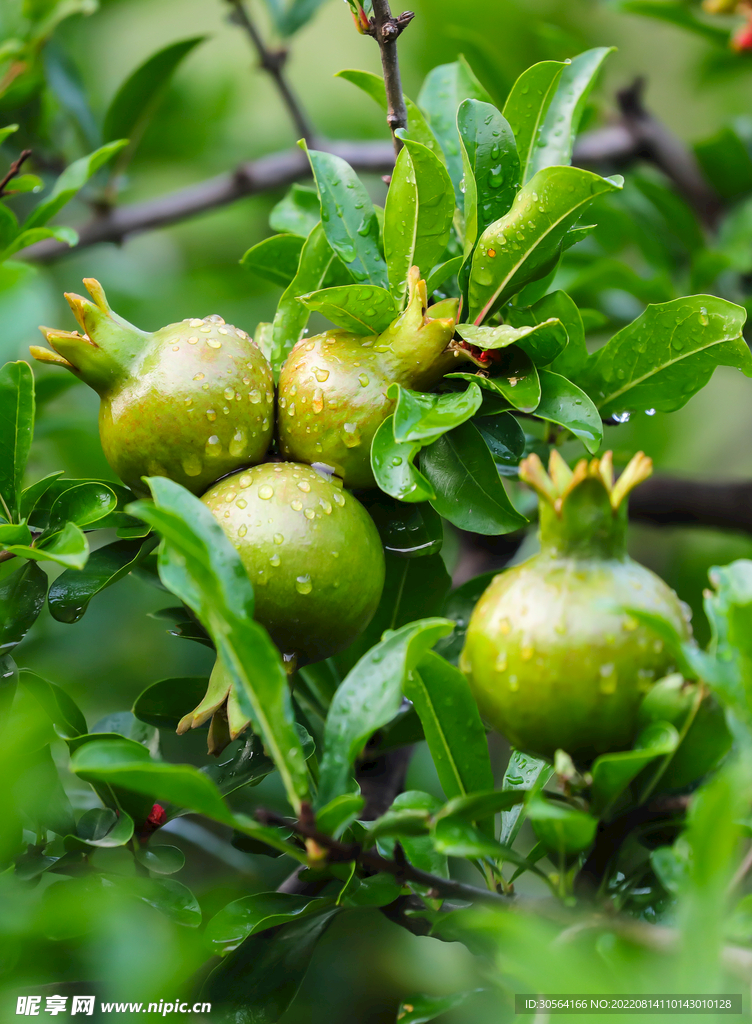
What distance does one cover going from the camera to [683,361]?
0.80 metres

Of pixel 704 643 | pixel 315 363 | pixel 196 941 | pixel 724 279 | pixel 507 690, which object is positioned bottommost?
pixel 704 643

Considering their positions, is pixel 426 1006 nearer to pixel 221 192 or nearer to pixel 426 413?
pixel 426 413

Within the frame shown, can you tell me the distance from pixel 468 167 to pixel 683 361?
27 centimetres

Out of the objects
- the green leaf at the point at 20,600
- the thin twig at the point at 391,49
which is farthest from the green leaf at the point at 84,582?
the thin twig at the point at 391,49

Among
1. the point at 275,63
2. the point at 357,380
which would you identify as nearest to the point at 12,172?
the point at 357,380

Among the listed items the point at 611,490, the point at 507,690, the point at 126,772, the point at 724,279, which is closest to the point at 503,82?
the point at 724,279

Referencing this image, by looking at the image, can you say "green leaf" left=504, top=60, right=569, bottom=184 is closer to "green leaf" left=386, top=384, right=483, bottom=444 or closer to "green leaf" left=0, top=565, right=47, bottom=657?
"green leaf" left=386, top=384, right=483, bottom=444

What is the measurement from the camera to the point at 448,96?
0.97m

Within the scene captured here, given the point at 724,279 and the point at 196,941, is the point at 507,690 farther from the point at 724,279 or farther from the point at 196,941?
the point at 724,279

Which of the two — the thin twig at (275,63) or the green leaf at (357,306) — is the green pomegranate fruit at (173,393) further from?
the thin twig at (275,63)

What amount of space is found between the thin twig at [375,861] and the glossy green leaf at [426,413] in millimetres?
295

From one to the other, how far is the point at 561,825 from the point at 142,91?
1.45 m

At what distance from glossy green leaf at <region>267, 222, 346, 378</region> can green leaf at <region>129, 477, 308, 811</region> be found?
29 centimetres

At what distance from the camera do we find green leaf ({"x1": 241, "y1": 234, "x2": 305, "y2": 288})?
35.6 inches
